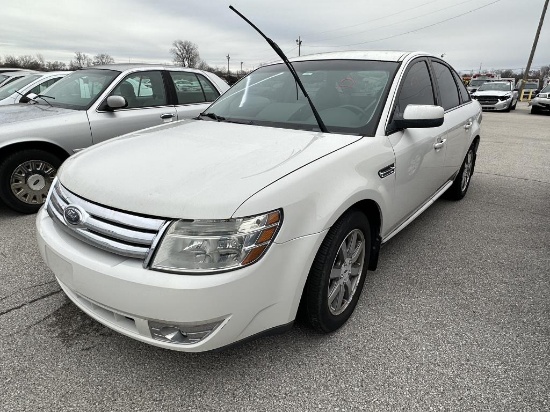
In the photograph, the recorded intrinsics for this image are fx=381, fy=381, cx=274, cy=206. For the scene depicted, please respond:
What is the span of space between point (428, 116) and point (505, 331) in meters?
1.41

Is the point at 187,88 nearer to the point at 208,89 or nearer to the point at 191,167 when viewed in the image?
the point at 208,89

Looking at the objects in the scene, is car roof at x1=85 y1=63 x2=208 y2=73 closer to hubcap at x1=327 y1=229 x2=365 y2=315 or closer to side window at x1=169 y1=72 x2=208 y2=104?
side window at x1=169 y1=72 x2=208 y2=104

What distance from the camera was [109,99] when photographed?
434 centimetres

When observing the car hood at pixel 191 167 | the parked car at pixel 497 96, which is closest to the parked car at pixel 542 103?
the parked car at pixel 497 96

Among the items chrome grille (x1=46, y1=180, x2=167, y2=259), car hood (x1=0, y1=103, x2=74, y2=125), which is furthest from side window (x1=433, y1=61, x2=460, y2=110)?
car hood (x1=0, y1=103, x2=74, y2=125)

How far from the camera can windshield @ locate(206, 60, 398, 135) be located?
8.43ft

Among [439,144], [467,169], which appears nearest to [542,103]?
[467,169]

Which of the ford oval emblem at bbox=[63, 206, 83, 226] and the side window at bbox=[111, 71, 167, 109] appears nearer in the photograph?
the ford oval emblem at bbox=[63, 206, 83, 226]

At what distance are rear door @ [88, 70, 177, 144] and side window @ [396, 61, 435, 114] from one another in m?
2.56

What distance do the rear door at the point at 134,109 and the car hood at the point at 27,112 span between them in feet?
1.16

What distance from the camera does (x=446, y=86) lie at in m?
3.85

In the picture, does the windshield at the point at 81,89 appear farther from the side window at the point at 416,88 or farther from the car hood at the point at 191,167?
the side window at the point at 416,88

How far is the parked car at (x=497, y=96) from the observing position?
731 inches

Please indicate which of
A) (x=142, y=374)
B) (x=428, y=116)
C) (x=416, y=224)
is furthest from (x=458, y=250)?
(x=142, y=374)
